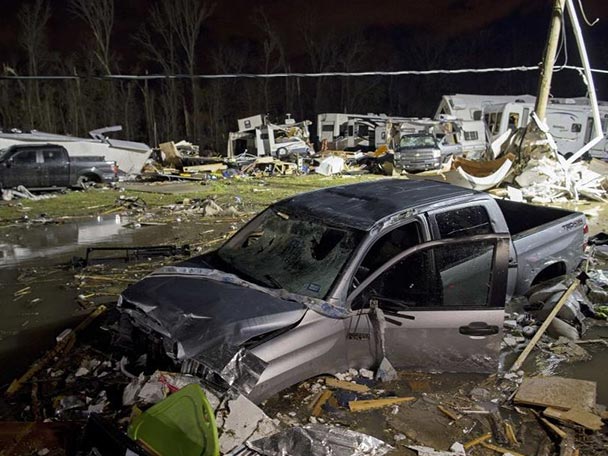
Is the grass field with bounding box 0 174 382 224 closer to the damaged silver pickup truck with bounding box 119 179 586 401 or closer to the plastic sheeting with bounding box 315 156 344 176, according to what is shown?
the plastic sheeting with bounding box 315 156 344 176

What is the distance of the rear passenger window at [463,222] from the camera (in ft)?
14.7

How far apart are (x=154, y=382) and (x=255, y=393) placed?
2.22ft

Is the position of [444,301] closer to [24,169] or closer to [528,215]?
[528,215]

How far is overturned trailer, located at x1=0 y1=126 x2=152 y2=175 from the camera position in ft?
68.4

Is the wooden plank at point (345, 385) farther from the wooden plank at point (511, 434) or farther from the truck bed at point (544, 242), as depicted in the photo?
the truck bed at point (544, 242)

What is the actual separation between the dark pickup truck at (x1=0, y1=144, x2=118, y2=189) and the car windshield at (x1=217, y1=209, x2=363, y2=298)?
15.0 metres

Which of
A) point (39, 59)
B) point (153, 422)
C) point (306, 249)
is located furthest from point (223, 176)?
point (39, 59)

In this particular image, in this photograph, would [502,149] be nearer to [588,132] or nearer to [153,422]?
[588,132]

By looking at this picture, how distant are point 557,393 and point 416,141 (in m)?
20.1

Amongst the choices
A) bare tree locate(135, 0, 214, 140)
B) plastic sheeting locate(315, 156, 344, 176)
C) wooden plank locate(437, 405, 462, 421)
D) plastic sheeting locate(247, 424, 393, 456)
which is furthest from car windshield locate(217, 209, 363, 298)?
bare tree locate(135, 0, 214, 140)

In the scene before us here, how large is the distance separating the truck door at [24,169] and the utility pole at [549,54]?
55.0 feet

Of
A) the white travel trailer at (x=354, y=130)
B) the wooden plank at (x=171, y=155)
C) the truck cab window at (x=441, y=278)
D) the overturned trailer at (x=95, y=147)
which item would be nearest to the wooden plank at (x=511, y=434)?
the truck cab window at (x=441, y=278)

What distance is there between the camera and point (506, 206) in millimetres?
6902

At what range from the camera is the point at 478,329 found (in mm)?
4000
